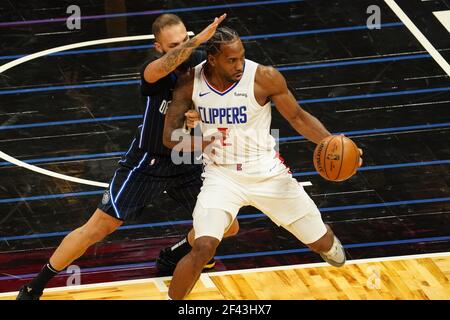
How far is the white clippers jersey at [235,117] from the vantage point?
9812 millimetres

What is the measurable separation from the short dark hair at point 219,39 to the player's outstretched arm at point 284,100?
354 millimetres

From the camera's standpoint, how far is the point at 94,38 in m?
14.2

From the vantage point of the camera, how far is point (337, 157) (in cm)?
977

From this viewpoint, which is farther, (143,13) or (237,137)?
(143,13)

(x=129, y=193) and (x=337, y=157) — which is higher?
(x=129, y=193)

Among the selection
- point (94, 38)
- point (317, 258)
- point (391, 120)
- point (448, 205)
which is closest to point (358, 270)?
point (317, 258)

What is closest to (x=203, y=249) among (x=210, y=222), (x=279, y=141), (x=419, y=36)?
(x=210, y=222)

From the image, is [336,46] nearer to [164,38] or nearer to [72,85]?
[72,85]

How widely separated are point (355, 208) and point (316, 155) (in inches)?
77.2

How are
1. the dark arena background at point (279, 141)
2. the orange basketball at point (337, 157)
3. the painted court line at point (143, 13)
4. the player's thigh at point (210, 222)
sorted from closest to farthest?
the player's thigh at point (210, 222)
the orange basketball at point (337, 157)
the dark arena background at point (279, 141)
the painted court line at point (143, 13)


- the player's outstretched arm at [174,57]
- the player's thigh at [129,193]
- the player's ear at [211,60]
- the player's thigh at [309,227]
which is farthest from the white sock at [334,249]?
the player's outstretched arm at [174,57]

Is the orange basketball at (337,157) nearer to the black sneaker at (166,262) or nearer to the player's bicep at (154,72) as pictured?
the player's bicep at (154,72)

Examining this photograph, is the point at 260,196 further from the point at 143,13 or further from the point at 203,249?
the point at 143,13

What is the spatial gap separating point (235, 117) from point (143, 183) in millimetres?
949
